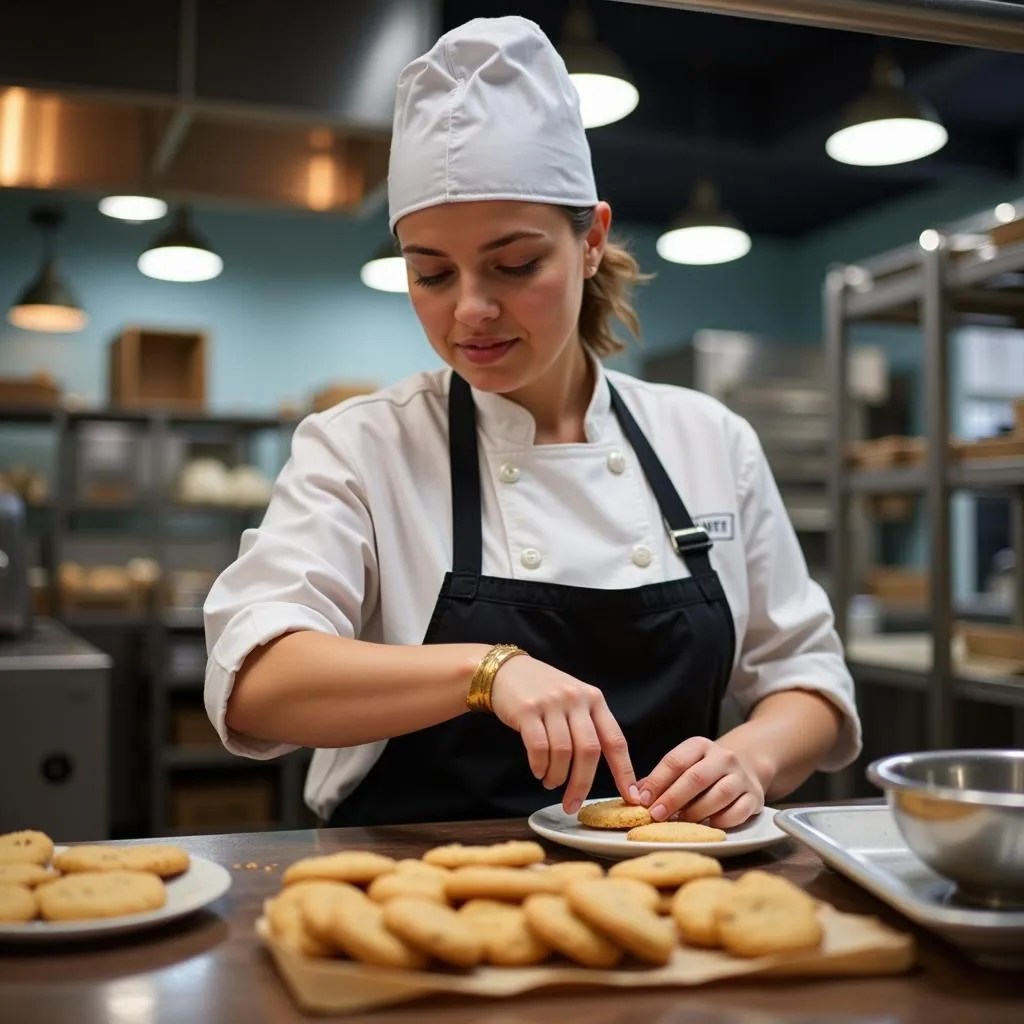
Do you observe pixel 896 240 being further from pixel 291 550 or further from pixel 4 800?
pixel 291 550

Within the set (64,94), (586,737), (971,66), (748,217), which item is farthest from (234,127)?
(748,217)

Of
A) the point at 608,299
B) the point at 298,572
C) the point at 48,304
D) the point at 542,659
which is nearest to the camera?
the point at 298,572

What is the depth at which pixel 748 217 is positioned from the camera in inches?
331

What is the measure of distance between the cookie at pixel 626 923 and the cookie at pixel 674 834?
254mm

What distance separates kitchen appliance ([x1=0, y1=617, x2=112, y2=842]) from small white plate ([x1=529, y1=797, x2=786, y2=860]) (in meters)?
2.30

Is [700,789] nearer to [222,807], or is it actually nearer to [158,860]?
[158,860]

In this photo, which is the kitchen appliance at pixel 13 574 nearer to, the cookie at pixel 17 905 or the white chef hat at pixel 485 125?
the white chef hat at pixel 485 125

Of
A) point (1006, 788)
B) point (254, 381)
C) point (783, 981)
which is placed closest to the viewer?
point (783, 981)

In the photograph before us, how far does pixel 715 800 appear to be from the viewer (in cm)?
116

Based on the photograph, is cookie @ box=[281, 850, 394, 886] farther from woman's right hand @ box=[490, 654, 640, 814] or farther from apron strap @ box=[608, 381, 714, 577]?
apron strap @ box=[608, 381, 714, 577]

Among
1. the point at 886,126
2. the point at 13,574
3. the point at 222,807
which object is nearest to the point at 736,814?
the point at 13,574

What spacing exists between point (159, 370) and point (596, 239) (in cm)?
530

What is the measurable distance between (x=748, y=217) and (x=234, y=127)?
5523 mm

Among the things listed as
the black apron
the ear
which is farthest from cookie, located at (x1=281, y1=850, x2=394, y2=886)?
the ear
